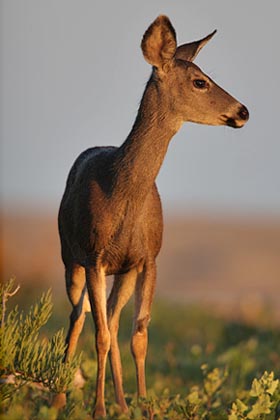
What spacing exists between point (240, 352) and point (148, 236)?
3296 millimetres

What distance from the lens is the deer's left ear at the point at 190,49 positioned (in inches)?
308

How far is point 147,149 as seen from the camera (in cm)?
757

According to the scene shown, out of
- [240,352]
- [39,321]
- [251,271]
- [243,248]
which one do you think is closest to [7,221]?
[243,248]

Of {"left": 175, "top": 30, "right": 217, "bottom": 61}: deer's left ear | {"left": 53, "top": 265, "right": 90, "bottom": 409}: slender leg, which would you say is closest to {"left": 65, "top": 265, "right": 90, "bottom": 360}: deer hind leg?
{"left": 53, "top": 265, "right": 90, "bottom": 409}: slender leg

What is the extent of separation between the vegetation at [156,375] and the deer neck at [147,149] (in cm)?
116

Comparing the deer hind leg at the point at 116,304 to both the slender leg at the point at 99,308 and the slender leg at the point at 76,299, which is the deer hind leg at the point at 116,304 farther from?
the slender leg at the point at 99,308

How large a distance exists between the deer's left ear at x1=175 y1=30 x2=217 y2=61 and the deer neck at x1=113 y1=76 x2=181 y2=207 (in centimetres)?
39

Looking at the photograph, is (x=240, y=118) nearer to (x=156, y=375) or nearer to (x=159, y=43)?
(x=159, y=43)

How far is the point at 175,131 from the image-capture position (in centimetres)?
763

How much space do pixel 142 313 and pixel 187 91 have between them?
1.76 metres

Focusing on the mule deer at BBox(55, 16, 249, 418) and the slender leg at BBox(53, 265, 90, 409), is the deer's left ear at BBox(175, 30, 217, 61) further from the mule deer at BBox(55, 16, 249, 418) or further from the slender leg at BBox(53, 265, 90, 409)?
the slender leg at BBox(53, 265, 90, 409)

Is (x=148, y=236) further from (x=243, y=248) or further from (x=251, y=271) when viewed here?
(x=243, y=248)

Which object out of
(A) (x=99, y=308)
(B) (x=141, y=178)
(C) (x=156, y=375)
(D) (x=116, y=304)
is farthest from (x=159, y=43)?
(C) (x=156, y=375)

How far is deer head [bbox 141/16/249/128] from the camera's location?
24.8ft
